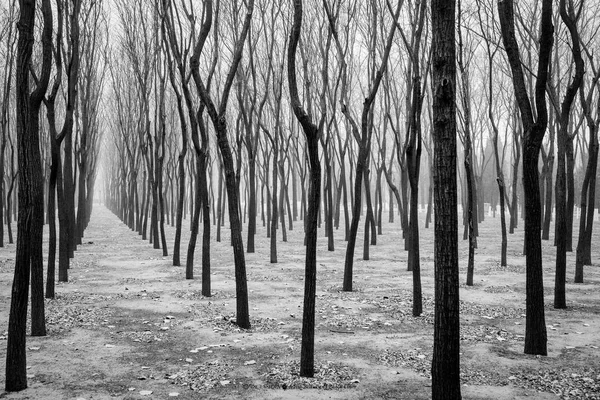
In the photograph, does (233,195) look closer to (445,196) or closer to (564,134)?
(445,196)

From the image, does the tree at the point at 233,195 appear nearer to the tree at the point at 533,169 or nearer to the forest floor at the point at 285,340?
the forest floor at the point at 285,340

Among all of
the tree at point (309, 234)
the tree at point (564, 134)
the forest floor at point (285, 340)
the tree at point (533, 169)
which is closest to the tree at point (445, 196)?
the forest floor at point (285, 340)

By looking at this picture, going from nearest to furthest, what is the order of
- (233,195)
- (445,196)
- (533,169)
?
(445,196) < (533,169) < (233,195)

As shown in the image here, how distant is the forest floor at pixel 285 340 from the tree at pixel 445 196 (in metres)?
0.78

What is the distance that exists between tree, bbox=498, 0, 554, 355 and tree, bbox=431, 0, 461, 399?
6.33 feet

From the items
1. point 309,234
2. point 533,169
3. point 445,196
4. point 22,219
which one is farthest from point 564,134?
point 22,219

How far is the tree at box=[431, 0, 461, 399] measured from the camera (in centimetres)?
303

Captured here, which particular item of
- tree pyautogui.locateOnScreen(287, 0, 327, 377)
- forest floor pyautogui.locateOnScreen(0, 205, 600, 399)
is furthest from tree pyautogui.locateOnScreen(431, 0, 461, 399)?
tree pyautogui.locateOnScreen(287, 0, 327, 377)

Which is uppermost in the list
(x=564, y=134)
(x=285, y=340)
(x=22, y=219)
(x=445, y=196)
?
(x=564, y=134)

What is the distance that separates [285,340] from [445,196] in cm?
293

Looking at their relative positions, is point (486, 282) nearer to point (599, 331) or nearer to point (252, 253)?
point (599, 331)

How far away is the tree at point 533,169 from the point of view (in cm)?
461

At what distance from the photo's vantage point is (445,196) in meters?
Result: 3.03

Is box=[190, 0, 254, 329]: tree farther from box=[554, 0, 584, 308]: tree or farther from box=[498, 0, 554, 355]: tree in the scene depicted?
box=[554, 0, 584, 308]: tree
